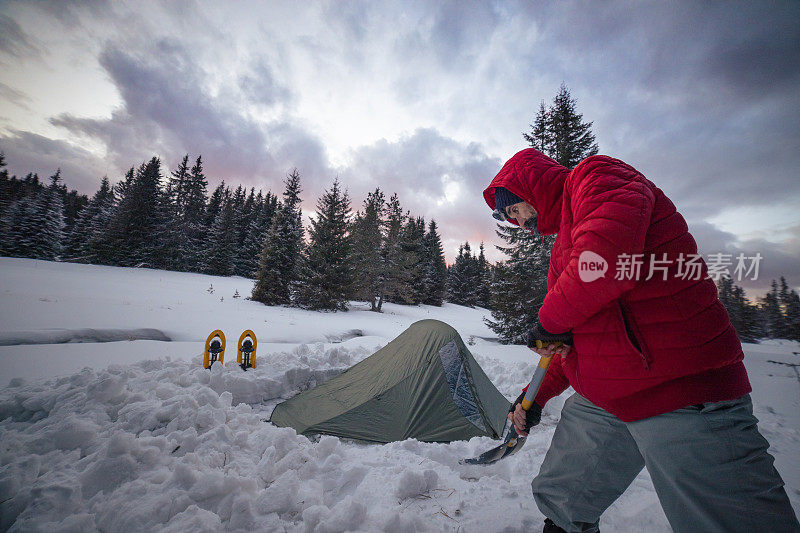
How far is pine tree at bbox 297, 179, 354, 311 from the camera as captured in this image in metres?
16.6

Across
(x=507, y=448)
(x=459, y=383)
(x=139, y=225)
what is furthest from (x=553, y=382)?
(x=139, y=225)

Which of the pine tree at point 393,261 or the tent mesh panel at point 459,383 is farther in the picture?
the pine tree at point 393,261

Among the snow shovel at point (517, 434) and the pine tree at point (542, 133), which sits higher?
the pine tree at point (542, 133)

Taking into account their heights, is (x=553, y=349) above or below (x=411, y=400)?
above

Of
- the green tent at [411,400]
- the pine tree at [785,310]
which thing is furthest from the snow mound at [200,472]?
the pine tree at [785,310]

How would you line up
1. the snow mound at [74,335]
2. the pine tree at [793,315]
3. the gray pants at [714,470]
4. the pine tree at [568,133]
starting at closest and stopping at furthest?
1. the gray pants at [714,470]
2. the snow mound at [74,335]
3. the pine tree at [568,133]
4. the pine tree at [793,315]

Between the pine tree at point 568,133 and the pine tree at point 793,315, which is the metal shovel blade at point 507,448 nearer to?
the pine tree at point 568,133

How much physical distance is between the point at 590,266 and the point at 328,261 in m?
17.0

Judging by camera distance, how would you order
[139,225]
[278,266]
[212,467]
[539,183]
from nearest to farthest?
[539,183], [212,467], [278,266], [139,225]

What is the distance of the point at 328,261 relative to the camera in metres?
17.4

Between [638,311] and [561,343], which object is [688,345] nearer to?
[638,311]

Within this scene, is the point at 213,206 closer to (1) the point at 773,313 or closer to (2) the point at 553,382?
(2) the point at 553,382

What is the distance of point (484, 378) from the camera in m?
4.25

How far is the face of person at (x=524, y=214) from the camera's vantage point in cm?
184
